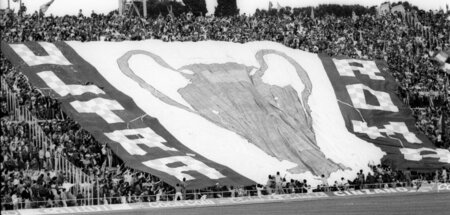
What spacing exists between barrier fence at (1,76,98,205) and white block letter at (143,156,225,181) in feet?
12.5

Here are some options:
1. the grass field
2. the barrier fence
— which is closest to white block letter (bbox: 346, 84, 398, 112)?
the grass field

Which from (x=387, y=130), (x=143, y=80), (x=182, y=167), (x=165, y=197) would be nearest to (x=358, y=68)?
(x=387, y=130)

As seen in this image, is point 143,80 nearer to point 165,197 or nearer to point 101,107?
point 101,107

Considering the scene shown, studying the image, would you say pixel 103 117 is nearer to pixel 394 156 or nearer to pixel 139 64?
pixel 139 64

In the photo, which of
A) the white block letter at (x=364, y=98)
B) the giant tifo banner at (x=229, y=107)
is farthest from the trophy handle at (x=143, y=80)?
the white block letter at (x=364, y=98)

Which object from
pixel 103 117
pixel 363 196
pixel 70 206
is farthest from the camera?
pixel 103 117

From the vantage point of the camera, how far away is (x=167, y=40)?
1964 inches

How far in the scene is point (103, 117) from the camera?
137 feet

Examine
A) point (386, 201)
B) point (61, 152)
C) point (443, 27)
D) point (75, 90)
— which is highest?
point (443, 27)

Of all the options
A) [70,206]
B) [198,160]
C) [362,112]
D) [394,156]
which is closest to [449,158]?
[394,156]

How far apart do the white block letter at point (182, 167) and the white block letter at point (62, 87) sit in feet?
21.0

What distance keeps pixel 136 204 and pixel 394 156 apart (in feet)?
57.7

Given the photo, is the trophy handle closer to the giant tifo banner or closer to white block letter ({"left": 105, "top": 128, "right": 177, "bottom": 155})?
the giant tifo banner

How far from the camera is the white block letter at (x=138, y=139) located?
3962 cm
